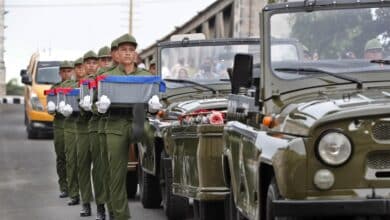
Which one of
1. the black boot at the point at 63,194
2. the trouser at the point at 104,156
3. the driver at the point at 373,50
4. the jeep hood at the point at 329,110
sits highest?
the driver at the point at 373,50

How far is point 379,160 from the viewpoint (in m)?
6.98

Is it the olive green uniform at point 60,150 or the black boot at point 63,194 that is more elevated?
the olive green uniform at point 60,150

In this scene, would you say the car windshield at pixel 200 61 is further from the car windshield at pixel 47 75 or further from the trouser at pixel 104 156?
the car windshield at pixel 47 75

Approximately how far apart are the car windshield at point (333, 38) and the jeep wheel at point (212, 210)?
255 centimetres

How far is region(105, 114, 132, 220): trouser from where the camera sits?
10.9m

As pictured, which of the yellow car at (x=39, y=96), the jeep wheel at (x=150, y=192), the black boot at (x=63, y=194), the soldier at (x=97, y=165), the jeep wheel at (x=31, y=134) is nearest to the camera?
the soldier at (x=97, y=165)

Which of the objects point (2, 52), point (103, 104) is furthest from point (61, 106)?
point (2, 52)

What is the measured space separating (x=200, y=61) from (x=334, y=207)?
7.39 metres

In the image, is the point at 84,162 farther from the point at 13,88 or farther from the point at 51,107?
the point at 13,88

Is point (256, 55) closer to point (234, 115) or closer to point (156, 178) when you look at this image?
point (234, 115)

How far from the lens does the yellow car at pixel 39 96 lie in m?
27.7

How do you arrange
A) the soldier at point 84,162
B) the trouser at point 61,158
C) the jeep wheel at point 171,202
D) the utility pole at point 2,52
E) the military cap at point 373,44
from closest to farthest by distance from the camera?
the military cap at point 373,44 → the jeep wheel at point 171,202 → the soldier at point 84,162 → the trouser at point 61,158 → the utility pole at point 2,52

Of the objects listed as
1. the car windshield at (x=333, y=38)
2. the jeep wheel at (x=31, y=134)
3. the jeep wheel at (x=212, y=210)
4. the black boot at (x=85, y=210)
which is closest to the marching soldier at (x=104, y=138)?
the jeep wheel at (x=212, y=210)

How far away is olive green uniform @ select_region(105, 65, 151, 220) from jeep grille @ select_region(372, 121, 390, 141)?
4.35 meters
